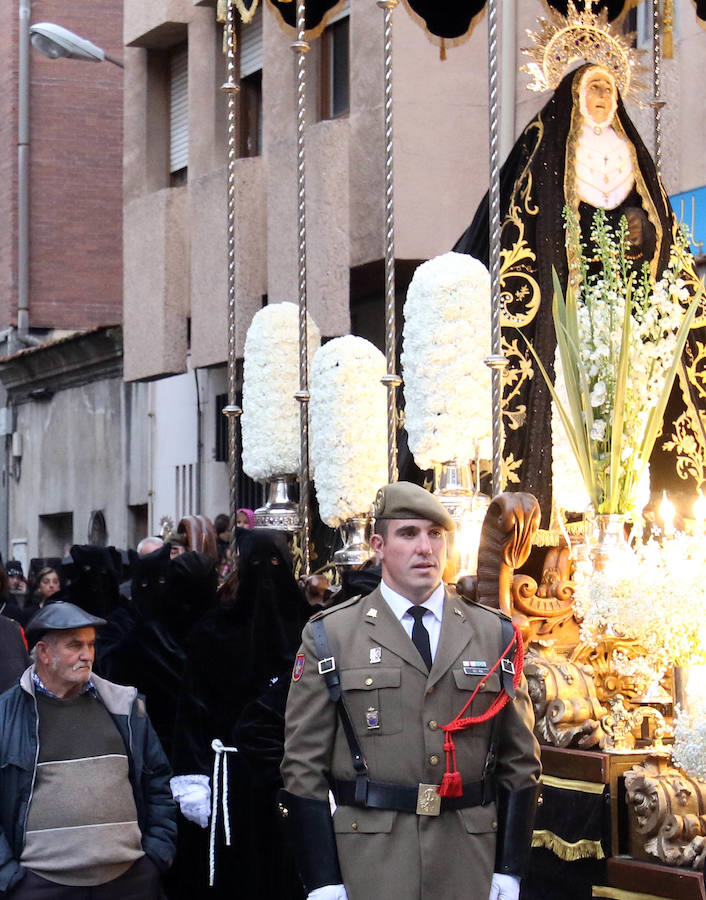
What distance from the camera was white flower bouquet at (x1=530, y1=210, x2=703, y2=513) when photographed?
636 centimetres

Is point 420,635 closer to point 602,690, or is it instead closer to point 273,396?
point 602,690

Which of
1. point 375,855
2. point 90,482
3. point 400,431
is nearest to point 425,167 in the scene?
point 400,431

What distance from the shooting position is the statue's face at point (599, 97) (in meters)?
7.64

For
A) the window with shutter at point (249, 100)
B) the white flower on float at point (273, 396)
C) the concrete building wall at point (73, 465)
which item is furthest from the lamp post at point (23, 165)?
the white flower on float at point (273, 396)

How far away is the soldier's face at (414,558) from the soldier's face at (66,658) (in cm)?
111

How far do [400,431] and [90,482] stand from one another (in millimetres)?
10310

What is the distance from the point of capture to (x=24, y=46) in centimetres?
1906

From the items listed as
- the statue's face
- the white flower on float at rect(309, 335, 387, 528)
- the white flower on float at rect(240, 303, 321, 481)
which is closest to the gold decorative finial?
the statue's face

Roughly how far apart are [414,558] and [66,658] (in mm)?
1238

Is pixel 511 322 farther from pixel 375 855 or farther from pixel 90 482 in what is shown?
pixel 90 482

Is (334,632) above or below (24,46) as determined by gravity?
below

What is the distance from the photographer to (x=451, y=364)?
7.02 m

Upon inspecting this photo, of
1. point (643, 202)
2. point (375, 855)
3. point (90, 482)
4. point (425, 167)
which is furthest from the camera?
point (90, 482)

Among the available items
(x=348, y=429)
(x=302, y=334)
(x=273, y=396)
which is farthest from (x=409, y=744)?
(x=273, y=396)
